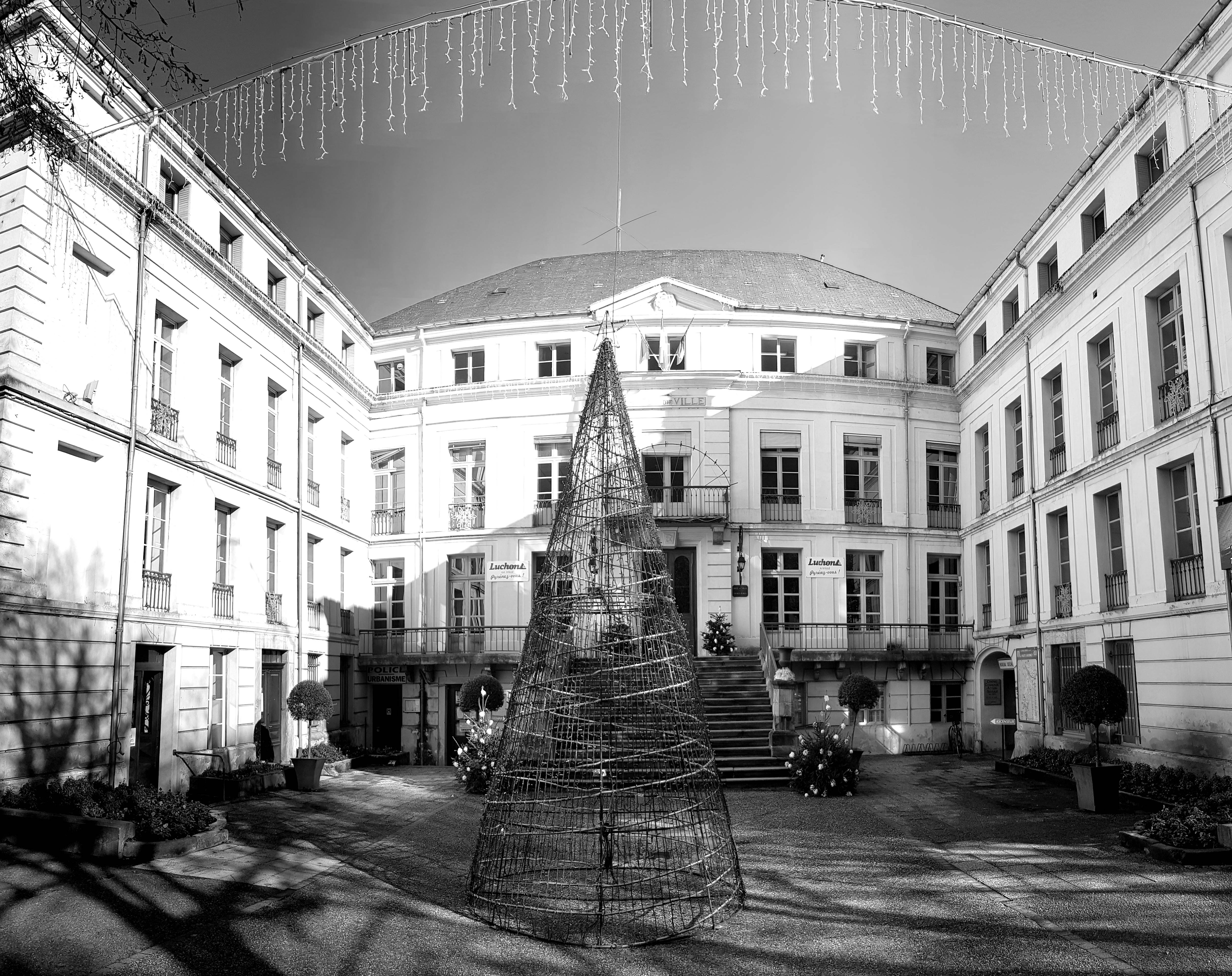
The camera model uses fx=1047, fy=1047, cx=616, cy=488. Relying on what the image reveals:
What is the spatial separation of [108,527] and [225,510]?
4.39 metres

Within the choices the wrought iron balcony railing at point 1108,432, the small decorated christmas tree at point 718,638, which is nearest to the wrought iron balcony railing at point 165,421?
the small decorated christmas tree at point 718,638

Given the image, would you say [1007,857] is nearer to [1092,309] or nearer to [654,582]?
[654,582]

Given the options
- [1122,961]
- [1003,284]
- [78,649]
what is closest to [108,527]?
[78,649]

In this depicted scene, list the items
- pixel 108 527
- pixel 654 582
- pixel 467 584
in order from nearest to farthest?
pixel 654 582 < pixel 108 527 < pixel 467 584

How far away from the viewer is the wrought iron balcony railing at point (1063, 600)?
1994 cm

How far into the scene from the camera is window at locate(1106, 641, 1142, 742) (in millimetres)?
17156

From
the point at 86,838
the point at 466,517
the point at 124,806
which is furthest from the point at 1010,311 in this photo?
the point at 86,838

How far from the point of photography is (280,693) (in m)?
21.3

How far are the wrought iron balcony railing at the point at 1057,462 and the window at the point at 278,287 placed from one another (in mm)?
16080

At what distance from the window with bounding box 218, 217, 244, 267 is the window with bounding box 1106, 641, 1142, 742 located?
17271 millimetres

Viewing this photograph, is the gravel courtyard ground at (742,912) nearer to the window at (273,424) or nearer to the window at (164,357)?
the window at (164,357)

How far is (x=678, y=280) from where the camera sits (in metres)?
26.0

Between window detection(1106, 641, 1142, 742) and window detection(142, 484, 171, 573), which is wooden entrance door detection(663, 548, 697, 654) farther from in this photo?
window detection(142, 484, 171, 573)

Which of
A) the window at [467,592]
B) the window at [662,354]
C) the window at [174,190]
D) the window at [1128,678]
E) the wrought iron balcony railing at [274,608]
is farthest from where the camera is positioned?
the window at [467,592]
